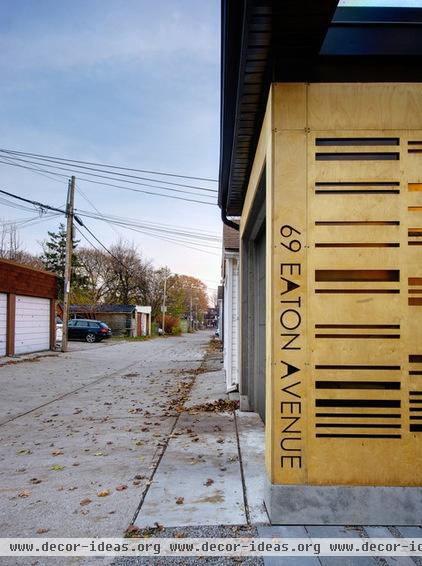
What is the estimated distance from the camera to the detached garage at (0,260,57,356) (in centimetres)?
1712

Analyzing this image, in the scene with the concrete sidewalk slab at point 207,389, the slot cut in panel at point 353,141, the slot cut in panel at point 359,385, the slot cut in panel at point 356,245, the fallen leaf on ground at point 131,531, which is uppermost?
the slot cut in panel at point 353,141

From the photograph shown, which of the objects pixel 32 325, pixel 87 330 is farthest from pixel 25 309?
pixel 87 330

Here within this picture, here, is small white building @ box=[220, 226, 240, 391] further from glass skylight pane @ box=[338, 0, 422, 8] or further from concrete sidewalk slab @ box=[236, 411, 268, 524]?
glass skylight pane @ box=[338, 0, 422, 8]

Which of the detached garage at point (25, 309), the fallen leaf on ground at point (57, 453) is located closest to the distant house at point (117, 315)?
the detached garage at point (25, 309)

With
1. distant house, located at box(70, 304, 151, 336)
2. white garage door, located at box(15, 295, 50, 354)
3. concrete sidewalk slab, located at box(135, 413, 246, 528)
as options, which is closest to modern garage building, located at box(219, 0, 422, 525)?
concrete sidewalk slab, located at box(135, 413, 246, 528)

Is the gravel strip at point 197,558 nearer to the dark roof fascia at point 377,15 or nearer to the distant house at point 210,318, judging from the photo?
the dark roof fascia at point 377,15

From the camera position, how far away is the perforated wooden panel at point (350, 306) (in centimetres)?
317

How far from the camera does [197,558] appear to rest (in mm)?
2775

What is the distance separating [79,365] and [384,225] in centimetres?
1391

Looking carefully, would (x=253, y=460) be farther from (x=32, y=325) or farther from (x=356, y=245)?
(x=32, y=325)

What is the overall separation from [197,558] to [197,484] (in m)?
1.28

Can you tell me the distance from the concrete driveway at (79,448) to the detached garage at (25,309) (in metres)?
5.98

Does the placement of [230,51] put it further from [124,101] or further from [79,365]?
[79,365]

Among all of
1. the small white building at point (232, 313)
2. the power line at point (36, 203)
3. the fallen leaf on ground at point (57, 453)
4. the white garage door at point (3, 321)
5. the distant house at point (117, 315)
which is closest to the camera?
the fallen leaf on ground at point (57, 453)
